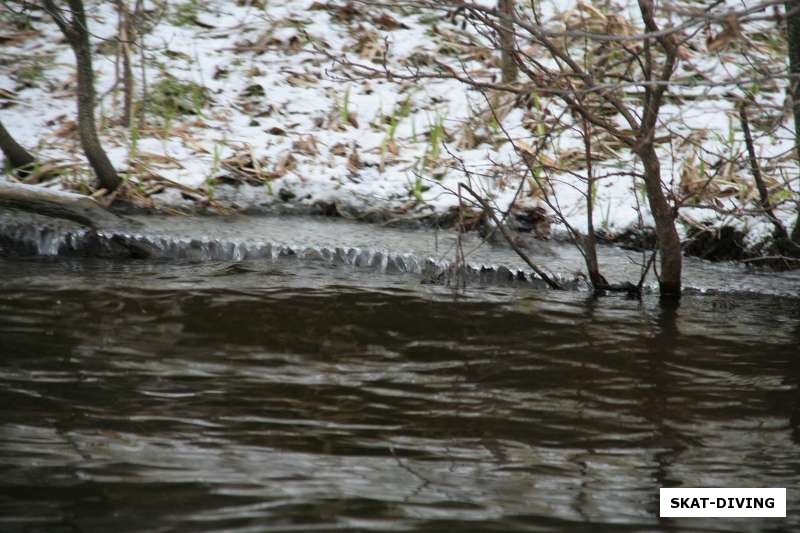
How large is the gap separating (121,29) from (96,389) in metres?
5.99

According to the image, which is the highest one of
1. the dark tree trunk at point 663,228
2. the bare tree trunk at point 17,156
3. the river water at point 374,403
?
the bare tree trunk at point 17,156

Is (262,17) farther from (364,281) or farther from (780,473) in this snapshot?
(780,473)

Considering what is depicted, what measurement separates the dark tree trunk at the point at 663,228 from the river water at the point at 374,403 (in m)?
0.16

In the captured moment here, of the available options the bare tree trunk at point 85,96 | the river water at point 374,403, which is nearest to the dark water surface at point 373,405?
the river water at point 374,403

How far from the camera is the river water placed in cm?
316

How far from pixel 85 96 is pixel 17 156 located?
0.87 m

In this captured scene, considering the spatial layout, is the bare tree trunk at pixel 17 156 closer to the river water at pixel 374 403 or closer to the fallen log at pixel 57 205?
the fallen log at pixel 57 205

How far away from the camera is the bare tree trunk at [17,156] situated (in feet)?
26.1

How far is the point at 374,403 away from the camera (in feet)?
13.7

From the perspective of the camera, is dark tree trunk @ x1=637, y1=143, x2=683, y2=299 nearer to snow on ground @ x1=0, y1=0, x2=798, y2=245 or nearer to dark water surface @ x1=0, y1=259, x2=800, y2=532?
dark water surface @ x1=0, y1=259, x2=800, y2=532

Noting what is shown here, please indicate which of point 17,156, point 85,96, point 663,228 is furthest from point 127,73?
point 663,228

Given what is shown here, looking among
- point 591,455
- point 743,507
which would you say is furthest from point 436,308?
point 743,507

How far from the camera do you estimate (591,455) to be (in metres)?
3.71

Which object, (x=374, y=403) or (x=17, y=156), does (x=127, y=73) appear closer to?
(x=17, y=156)
